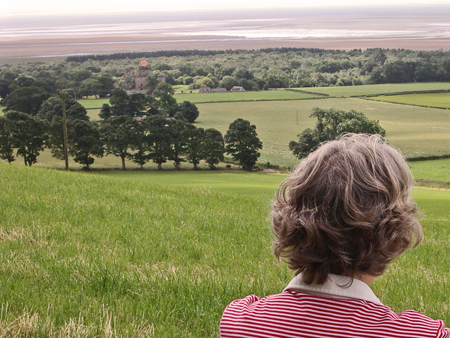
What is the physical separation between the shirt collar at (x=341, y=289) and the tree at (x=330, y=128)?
76202 millimetres

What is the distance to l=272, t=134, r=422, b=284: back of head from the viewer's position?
1.78 meters

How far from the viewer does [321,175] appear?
5.99 ft

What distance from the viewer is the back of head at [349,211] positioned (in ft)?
5.85

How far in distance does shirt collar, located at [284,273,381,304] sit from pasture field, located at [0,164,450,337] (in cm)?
71

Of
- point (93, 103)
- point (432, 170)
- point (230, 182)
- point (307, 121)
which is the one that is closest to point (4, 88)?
point (93, 103)

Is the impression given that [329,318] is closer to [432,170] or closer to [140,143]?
Answer: [432,170]

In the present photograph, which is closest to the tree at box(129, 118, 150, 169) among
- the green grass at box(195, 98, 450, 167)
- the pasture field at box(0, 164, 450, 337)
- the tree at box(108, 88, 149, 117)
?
the green grass at box(195, 98, 450, 167)

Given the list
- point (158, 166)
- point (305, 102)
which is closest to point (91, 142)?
point (158, 166)

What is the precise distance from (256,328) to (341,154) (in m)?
0.78

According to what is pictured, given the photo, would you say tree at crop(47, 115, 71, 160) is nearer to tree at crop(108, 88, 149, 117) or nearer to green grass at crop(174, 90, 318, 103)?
tree at crop(108, 88, 149, 117)

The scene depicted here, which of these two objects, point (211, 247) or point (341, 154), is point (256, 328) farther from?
point (211, 247)

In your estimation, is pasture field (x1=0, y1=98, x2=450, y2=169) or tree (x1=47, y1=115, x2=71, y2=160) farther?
pasture field (x1=0, y1=98, x2=450, y2=169)

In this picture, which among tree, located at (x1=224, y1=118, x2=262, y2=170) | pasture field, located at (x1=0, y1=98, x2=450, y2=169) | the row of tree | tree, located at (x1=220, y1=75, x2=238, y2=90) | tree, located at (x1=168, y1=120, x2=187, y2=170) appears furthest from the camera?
tree, located at (x1=220, y1=75, x2=238, y2=90)

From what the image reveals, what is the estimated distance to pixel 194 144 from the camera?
74.6 metres
